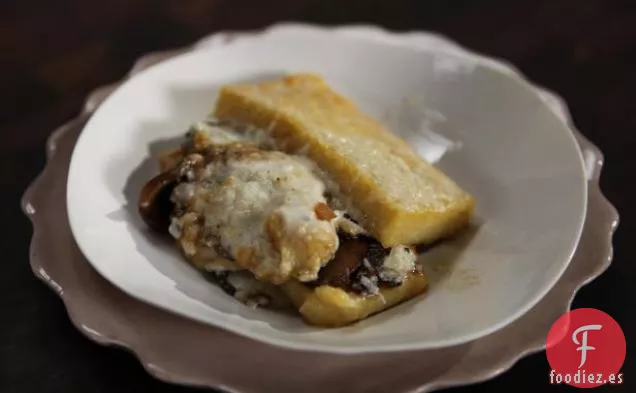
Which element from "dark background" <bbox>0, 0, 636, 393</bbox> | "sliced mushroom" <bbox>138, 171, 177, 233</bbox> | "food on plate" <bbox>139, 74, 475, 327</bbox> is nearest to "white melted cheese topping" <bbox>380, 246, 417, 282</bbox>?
"food on plate" <bbox>139, 74, 475, 327</bbox>

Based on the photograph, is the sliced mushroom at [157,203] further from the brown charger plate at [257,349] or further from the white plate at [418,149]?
the brown charger plate at [257,349]

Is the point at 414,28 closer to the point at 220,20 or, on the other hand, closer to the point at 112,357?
the point at 220,20

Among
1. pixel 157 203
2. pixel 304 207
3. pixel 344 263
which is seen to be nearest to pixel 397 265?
pixel 344 263

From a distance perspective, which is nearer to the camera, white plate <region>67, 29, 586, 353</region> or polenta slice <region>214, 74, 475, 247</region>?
white plate <region>67, 29, 586, 353</region>

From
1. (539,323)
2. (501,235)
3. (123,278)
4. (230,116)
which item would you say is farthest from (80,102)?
(539,323)

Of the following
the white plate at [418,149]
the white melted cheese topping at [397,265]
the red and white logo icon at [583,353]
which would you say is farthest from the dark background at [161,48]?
the white melted cheese topping at [397,265]

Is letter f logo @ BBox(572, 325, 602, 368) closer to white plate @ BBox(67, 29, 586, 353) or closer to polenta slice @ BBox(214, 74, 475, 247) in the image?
white plate @ BBox(67, 29, 586, 353)

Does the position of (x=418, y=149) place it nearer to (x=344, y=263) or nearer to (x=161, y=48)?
(x=344, y=263)
